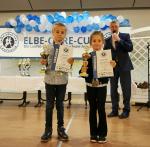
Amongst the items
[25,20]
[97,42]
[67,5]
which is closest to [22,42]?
[25,20]

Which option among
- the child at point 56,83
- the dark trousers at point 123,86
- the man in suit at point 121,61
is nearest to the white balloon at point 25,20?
the man in suit at point 121,61

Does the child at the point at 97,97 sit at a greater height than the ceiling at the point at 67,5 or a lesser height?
lesser

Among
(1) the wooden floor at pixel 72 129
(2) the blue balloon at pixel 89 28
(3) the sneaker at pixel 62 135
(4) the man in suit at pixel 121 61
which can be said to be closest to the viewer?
(1) the wooden floor at pixel 72 129

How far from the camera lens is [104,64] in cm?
254

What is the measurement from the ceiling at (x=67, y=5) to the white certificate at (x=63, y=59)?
366cm

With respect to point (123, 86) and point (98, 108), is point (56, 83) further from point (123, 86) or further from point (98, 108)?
point (123, 86)

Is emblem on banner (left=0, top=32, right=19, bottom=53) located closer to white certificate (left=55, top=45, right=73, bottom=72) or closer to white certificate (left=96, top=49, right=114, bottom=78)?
A: white certificate (left=55, top=45, right=73, bottom=72)

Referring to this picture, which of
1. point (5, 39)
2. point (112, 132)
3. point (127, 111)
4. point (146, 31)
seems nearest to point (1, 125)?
point (112, 132)

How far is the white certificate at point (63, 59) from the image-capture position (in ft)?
8.34

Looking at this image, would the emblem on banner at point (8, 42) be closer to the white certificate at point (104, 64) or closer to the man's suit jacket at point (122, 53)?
the man's suit jacket at point (122, 53)

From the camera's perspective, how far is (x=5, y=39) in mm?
5250

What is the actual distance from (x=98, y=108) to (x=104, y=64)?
0.36m

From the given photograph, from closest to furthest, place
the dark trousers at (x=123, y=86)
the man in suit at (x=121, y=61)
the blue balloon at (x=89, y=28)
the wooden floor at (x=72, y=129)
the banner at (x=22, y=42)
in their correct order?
the wooden floor at (x=72, y=129) → the man in suit at (x=121, y=61) → the dark trousers at (x=123, y=86) → the blue balloon at (x=89, y=28) → the banner at (x=22, y=42)

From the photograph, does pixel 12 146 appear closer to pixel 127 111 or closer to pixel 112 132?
pixel 112 132
